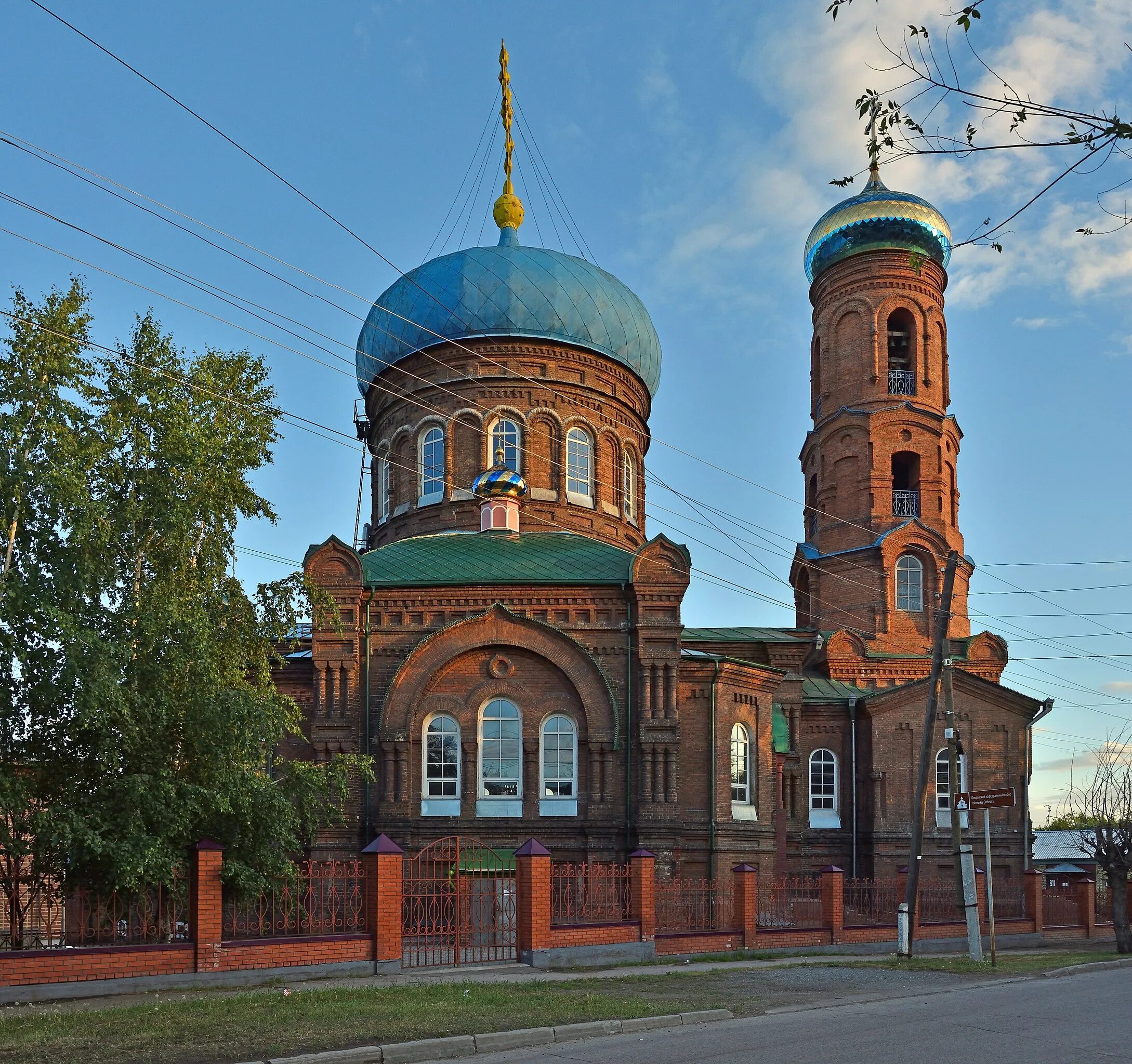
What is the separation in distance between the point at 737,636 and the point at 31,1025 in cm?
1815

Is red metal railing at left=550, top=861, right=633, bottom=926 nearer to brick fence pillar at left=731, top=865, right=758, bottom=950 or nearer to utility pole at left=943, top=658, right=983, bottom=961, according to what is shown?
brick fence pillar at left=731, top=865, right=758, bottom=950

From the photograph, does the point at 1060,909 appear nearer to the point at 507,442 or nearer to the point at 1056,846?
the point at 507,442

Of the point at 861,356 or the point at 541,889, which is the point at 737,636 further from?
the point at 541,889

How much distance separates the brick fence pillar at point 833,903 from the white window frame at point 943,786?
25.9 ft

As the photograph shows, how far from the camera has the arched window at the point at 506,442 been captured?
24266 mm

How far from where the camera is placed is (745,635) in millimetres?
25531

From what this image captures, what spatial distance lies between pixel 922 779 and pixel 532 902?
5951mm

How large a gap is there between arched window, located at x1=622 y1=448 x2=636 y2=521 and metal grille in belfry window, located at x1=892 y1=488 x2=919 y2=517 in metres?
5.85

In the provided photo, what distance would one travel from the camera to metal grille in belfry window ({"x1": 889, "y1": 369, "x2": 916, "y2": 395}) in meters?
27.7

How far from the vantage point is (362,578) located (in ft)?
64.3

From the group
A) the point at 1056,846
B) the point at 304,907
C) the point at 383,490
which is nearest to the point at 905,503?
the point at 383,490

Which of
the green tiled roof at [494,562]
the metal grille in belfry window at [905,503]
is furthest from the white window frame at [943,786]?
the green tiled roof at [494,562]

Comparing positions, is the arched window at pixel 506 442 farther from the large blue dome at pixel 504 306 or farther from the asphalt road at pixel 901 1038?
the asphalt road at pixel 901 1038

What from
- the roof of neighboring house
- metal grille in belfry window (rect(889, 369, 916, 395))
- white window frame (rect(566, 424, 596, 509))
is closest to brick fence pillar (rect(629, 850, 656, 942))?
white window frame (rect(566, 424, 596, 509))
